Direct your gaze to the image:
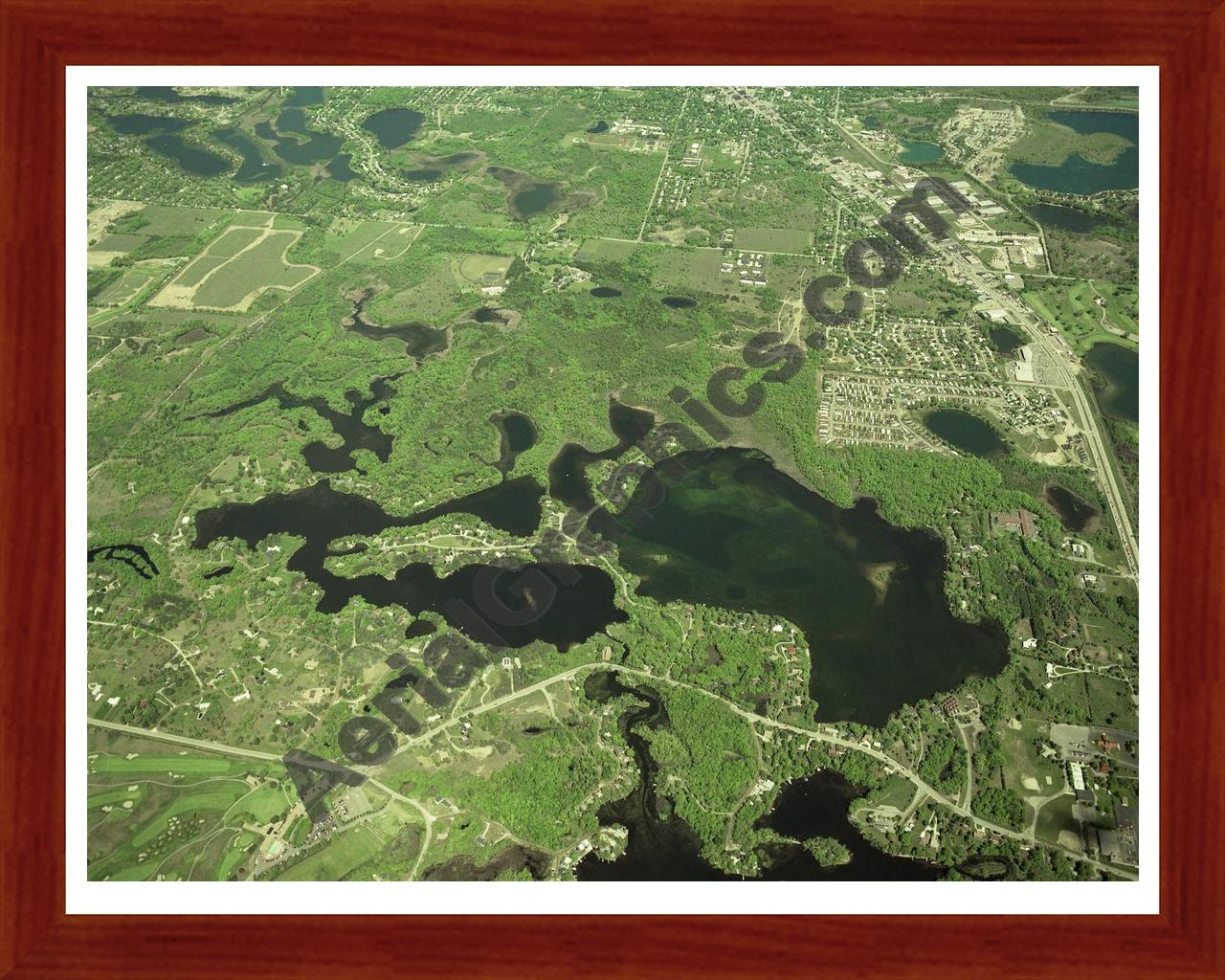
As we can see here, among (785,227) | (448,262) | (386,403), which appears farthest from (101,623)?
(785,227)

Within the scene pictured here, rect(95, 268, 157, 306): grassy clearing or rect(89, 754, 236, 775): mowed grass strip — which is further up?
rect(95, 268, 157, 306): grassy clearing

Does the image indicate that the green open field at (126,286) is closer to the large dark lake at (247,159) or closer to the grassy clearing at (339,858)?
the large dark lake at (247,159)

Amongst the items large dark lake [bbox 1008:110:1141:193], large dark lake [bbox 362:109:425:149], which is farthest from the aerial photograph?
large dark lake [bbox 362:109:425:149]

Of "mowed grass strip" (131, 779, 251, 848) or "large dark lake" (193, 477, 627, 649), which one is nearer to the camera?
"mowed grass strip" (131, 779, 251, 848)

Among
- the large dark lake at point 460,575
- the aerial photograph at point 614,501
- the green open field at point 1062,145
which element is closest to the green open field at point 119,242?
the aerial photograph at point 614,501

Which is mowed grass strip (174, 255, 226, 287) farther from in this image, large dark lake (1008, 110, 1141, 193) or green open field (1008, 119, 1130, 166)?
green open field (1008, 119, 1130, 166)
